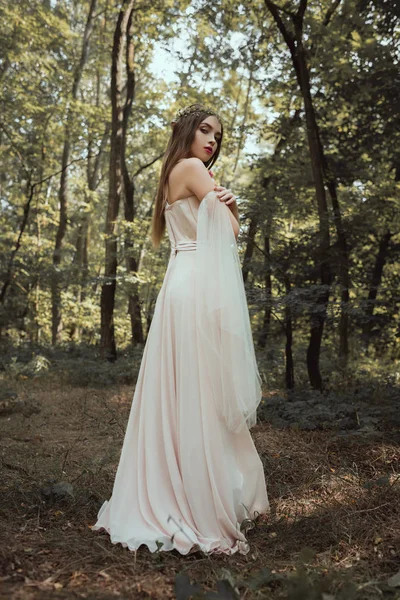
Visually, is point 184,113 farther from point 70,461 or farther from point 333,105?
point 333,105

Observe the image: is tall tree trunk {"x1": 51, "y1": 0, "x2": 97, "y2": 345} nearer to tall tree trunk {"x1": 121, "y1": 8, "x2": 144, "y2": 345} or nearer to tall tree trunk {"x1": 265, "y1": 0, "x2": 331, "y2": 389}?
tall tree trunk {"x1": 121, "y1": 8, "x2": 144, "y2": 345}

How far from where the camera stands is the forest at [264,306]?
95.7 inches

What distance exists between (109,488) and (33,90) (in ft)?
35.2

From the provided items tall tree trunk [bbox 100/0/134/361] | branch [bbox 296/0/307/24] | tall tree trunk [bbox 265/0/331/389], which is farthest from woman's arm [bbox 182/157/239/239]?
tall tree trunk [bbox 100/0/134/361]

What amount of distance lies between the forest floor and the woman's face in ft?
7.38

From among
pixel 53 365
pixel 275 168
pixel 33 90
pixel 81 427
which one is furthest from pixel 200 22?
pixel 81 427

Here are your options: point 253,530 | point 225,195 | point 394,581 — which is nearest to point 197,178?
point 225,195

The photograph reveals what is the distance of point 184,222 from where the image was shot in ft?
10.2

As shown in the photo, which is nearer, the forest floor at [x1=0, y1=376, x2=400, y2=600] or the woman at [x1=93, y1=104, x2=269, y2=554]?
the forest floor at [x1=0, y1=376, x2=400, y2=600]

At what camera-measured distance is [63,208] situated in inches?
576

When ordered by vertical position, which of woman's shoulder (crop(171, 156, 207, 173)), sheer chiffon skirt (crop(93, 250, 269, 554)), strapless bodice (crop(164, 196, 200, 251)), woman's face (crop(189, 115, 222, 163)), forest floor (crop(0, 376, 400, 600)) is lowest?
forest floor (crop(0, 376, 400, 600))

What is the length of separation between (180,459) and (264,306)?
12.0 ft

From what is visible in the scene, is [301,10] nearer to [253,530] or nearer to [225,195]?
[225,195]

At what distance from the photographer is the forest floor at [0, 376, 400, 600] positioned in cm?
206
